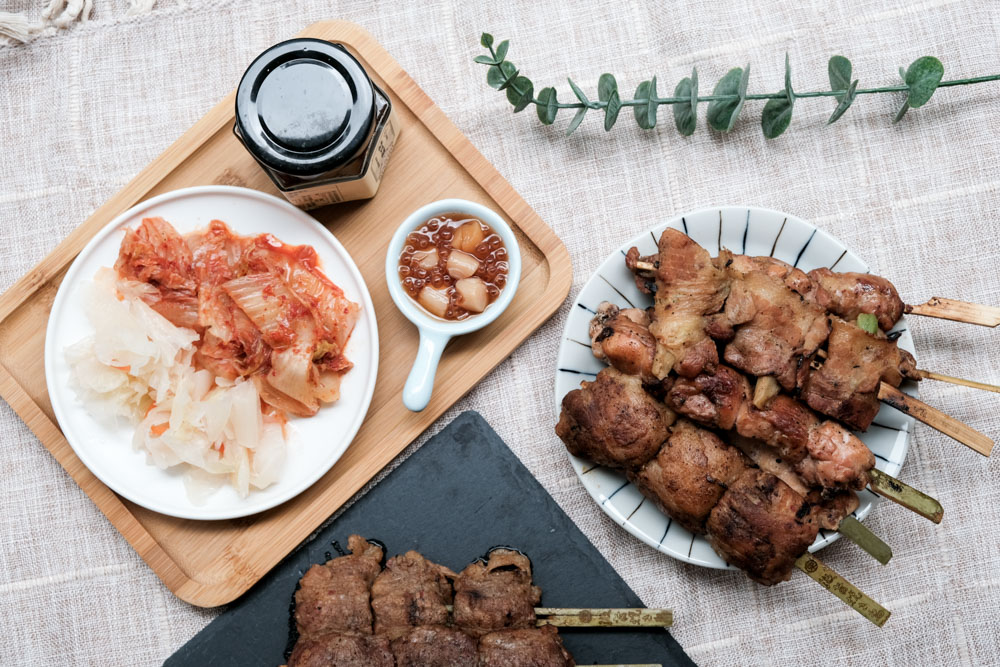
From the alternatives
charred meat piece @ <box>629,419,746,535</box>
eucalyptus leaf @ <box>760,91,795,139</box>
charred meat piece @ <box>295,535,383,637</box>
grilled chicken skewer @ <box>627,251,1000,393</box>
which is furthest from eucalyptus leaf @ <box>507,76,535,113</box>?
charred meat piece @ <box>295,535,383,637</box>

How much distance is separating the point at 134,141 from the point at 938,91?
3.94m

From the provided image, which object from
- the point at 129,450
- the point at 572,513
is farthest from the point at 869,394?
the point at 129,450

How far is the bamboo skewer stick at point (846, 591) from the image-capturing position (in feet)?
9.11

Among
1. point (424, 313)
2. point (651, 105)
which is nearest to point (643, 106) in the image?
point (651, 105)

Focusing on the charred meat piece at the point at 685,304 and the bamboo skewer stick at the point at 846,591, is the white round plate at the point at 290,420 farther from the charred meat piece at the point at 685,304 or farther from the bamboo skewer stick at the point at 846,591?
the bamboo skewer stick at the point at 846,591

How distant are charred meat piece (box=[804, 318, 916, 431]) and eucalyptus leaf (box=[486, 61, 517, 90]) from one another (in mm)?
1815

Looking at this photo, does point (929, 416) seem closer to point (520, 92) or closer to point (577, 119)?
point (577, 119)

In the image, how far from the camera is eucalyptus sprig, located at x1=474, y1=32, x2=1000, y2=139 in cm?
337

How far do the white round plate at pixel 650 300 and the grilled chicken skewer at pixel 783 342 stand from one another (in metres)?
0.36

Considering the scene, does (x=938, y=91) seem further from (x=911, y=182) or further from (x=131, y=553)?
(x=131, y=553)

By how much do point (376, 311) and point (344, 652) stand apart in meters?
1.48

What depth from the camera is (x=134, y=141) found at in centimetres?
355

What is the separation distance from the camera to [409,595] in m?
3.07

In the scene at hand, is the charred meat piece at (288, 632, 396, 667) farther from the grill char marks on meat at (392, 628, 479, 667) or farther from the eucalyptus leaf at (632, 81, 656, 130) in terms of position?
the eucalyptus leaf at (632, 81, 656, 130)
